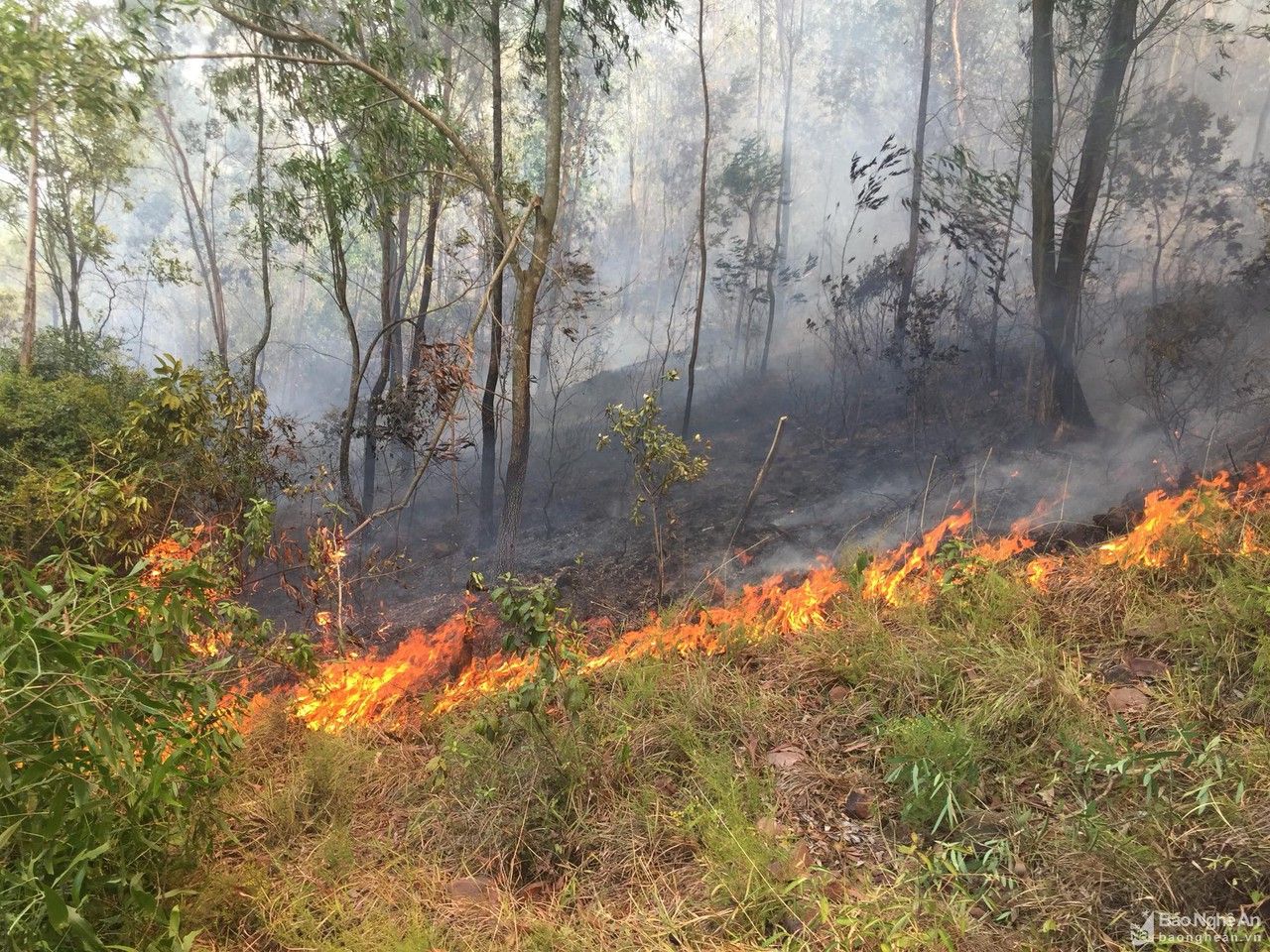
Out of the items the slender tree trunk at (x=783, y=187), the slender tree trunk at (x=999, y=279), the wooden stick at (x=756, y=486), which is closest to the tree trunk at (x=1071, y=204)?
the slender tree trunk at (x=999, y=279)

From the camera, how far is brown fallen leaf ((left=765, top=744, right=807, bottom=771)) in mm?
2518

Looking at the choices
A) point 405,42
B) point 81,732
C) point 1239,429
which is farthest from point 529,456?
point 1239,429

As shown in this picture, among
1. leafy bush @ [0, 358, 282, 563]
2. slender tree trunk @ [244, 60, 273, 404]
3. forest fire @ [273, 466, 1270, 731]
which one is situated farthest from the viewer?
slender tree trunk @ [244, 60, 273, 404]

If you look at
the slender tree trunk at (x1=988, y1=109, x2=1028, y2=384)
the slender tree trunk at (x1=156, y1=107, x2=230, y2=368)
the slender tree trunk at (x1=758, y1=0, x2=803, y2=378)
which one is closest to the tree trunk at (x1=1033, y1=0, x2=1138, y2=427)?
the slender tree trunk at (x1=988, y1=109, x2=1028, y2=384)

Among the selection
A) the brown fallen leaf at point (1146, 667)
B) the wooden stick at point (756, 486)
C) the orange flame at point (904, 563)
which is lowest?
the brown fallen leaf at point (1146, 667)

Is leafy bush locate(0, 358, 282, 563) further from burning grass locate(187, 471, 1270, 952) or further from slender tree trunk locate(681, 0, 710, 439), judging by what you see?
slender tree trunk locate(681, 0, 710, 439)

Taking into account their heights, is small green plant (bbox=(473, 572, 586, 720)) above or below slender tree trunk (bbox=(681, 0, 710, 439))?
below

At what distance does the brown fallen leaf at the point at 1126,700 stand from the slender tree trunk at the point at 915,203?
3.53m

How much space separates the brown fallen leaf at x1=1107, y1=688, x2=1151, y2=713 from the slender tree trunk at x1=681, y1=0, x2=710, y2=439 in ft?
12.7

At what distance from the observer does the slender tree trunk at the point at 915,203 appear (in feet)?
17.7

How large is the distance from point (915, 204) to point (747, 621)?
396 cm

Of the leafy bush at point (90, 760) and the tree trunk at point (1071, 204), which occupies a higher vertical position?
the tree trunk at point (1071, 204)

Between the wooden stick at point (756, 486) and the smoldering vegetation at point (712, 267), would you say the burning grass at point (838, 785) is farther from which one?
the wooden stick at point (756, 486)

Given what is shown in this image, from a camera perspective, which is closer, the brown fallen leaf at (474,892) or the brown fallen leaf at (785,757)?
the brown fallen leaf at (474,892)
